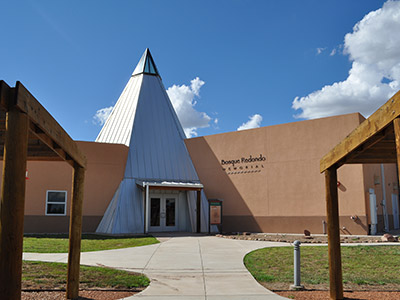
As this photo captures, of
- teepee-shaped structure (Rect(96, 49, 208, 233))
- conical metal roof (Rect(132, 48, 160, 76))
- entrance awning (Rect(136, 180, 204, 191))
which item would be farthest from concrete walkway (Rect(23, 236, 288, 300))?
conical metal roof (Rect(132, 48, 160, 76))

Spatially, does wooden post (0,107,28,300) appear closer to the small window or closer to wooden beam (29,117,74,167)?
wooden beam (29,117,74,167)

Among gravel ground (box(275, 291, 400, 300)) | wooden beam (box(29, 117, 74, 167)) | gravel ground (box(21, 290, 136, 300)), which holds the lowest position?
gravel ground (box(275, 291, 400, 300))

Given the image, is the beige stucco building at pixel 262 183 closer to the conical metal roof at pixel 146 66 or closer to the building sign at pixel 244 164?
the building sign at pixel 244 164

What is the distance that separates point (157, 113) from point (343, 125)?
1282cm

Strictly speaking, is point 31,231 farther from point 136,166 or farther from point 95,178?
point 136,166

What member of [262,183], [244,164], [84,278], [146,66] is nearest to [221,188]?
[244,164]

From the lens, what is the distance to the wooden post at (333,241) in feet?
21.6

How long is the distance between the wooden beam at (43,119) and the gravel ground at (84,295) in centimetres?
246

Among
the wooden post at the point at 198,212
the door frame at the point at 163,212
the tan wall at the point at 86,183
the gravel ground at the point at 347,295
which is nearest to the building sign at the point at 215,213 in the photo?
the wooden post at the point at 198,212

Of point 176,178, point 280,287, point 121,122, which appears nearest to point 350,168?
point 176,178

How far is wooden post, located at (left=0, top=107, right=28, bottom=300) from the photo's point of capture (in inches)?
172

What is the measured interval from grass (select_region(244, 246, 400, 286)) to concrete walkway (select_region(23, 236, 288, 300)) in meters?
0.52

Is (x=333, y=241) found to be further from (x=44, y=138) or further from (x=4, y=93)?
(x=4, y=93)

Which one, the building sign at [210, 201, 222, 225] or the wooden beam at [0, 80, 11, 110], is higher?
the wooden beam at [0, 80, 11, 110]
